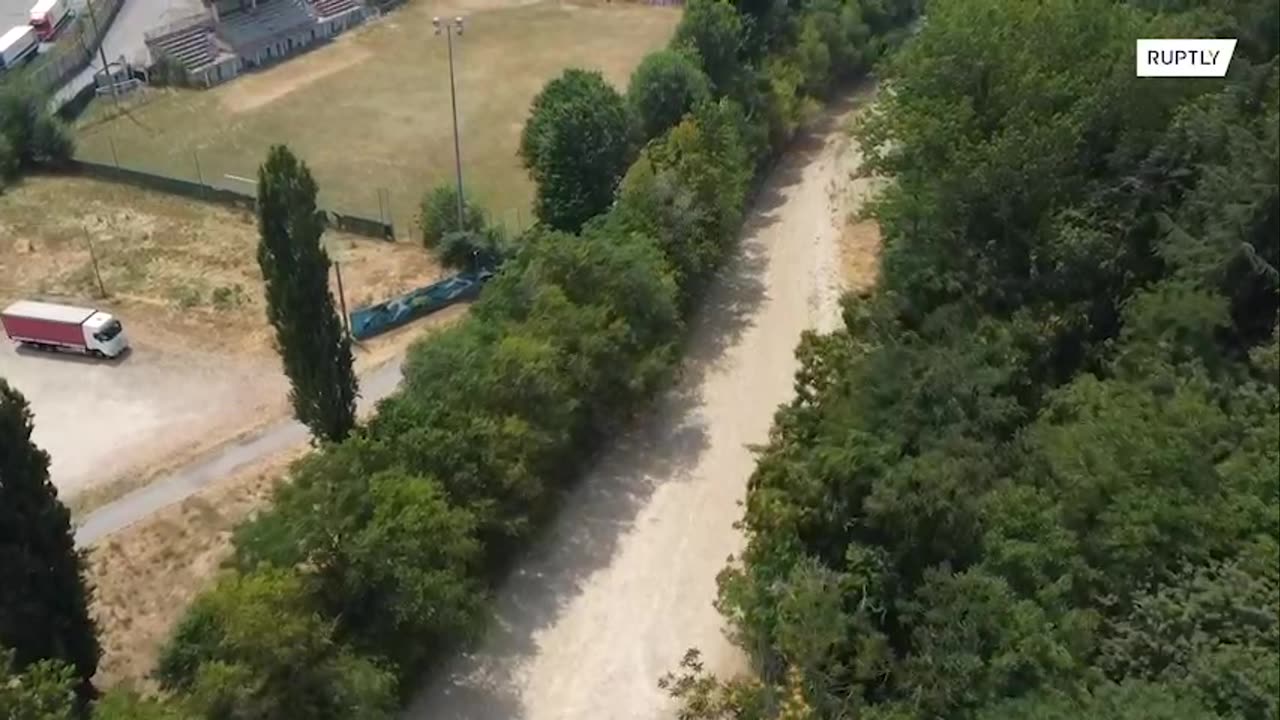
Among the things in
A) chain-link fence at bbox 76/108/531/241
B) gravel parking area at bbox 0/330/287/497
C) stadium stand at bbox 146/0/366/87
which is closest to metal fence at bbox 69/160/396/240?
chain-link fence at bbox 76/108/531/241

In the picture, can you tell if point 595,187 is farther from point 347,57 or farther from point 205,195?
point 347,57

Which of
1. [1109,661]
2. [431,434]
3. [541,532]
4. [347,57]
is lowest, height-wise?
[541,532]

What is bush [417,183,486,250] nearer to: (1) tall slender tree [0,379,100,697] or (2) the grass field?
(2) the grass field

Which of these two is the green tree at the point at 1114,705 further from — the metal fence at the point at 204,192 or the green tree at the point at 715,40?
the green tree at the point at 715,40

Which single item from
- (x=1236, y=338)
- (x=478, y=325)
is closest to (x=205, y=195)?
(x=478, y=325)

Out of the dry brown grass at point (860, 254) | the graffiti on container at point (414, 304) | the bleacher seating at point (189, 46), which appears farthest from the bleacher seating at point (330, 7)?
the dry brown grass at point (860, 254)
